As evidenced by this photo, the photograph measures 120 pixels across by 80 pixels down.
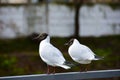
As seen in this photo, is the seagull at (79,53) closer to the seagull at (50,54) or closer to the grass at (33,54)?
the seagull at (50,54)

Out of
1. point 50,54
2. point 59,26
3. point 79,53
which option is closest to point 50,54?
point 50,54

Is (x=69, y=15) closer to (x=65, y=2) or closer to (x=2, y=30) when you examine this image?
(x=65, y=2)

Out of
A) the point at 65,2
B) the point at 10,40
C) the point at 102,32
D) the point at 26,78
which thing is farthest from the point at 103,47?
the point at 26,78

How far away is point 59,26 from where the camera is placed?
10.4 m

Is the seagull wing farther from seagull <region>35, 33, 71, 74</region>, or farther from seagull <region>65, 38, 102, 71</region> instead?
seagull <region>65, 38, 102, 71</region>

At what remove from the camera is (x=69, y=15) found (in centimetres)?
1043

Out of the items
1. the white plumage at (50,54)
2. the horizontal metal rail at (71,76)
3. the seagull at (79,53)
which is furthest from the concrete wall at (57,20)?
the horizontal metal rail at (71,76)

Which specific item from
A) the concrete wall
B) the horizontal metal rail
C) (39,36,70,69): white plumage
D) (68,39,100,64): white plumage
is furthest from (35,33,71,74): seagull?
the concrete wall

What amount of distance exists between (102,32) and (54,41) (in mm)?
1278

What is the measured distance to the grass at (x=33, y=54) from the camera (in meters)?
8.91

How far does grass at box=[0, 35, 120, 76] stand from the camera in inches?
351

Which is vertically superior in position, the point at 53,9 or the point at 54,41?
the point at 53,9

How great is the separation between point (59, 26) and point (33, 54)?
4.57 ft

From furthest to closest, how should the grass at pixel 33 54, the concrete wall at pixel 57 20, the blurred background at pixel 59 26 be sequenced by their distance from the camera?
the concrete wall at pixel 57 20 → the blurred background at pixel 59 26 → the grass at pixel 33 54
